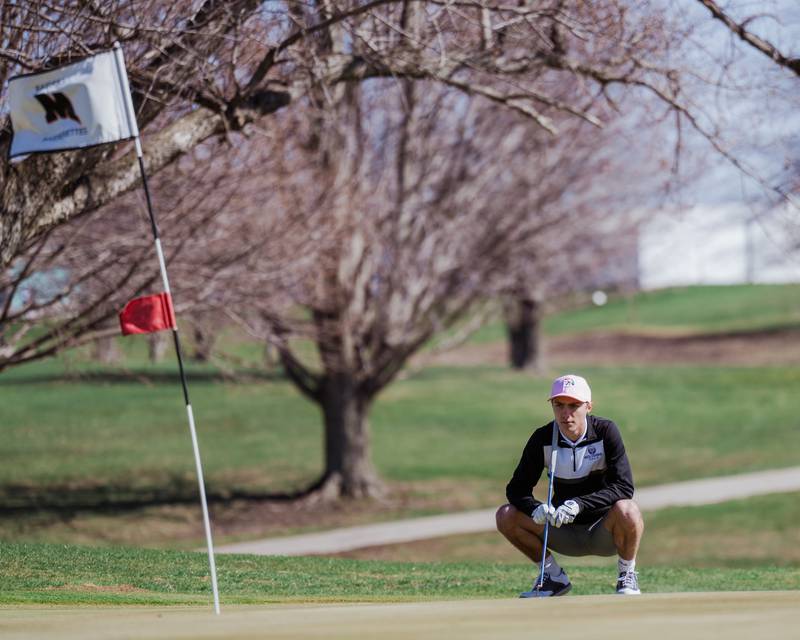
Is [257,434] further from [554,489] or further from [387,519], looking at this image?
[554,489]

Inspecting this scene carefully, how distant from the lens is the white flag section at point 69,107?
8930mm

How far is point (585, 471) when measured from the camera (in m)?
8.10

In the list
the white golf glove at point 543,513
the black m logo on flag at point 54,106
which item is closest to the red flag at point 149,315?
the black m logo on flag at point 54,106

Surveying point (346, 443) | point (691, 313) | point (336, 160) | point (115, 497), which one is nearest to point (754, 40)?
point (336, 160)

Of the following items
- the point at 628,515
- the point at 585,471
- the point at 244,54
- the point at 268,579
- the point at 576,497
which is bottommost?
the point at 268,579

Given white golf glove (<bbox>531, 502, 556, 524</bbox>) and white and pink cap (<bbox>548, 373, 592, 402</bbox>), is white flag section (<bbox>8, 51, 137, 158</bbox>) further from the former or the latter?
white golf glove (<bbox>531, 502, 556, 524</bbox>)

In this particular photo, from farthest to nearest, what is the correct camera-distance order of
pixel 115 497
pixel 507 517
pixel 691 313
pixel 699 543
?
pixel 691 313 → pixel 115 497 → pixel 699 543 → pixel 507 517

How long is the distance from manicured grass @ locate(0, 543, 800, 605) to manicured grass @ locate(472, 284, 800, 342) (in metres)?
40.2

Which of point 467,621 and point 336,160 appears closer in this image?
point 467,621

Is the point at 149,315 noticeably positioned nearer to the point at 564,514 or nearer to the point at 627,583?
the point at 564,514

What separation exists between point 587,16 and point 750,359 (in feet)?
107

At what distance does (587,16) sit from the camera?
12078mm

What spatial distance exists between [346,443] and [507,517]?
13.0 metres

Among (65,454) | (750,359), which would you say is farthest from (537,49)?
(750,359)
